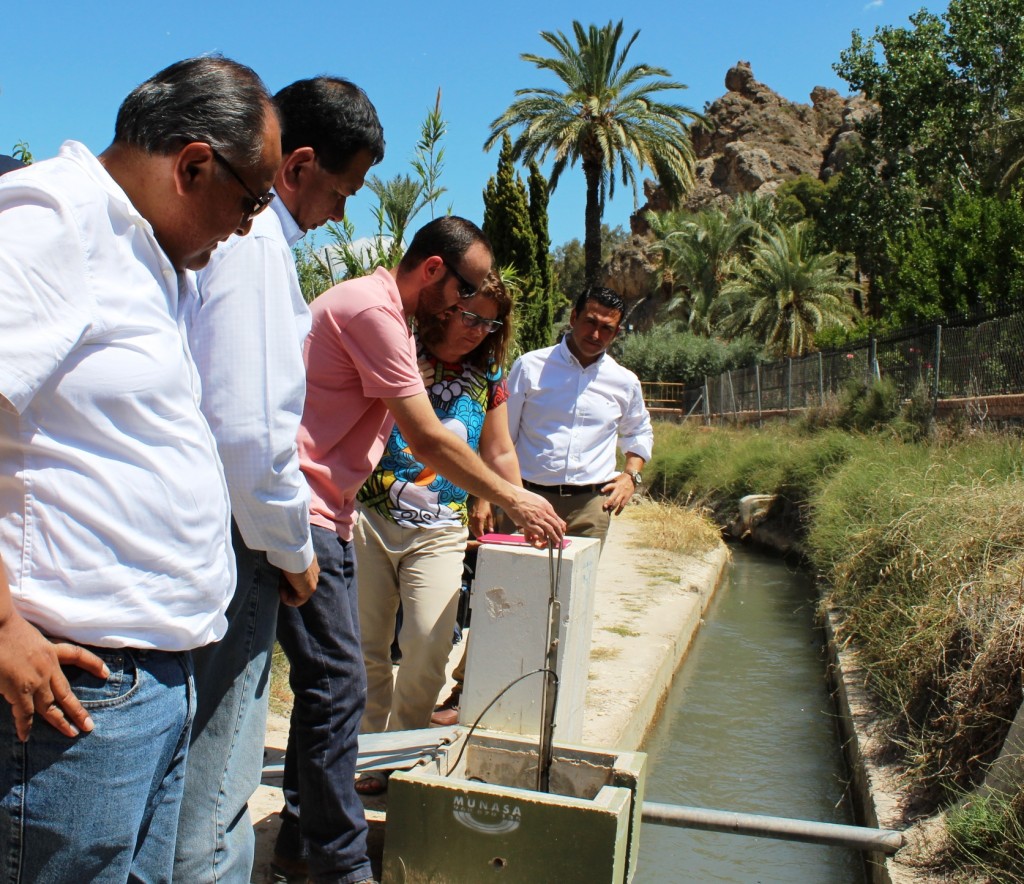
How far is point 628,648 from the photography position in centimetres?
708

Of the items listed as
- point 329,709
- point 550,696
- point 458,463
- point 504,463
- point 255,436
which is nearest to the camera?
point 255,436

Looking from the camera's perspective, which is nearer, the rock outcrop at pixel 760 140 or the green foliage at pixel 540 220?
the green foliage at pixel 540 220

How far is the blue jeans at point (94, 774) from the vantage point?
1459 mm

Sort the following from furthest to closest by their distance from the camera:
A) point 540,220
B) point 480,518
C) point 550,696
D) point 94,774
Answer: point 540,220 < point 480,518 < point 550,696 < point 94,774

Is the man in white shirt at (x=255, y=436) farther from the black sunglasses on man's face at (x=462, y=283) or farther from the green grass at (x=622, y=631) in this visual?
the green grass at (x=622, y=631)

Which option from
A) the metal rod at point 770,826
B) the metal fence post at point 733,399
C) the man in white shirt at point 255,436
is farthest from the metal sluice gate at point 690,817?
the metal fence post at point 733,399

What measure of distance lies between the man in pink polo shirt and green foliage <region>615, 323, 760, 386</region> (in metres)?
40.1

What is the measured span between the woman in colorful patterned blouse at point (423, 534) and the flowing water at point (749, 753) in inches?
A: 66.8

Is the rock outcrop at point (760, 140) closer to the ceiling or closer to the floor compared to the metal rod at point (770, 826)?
closer to the ceiling

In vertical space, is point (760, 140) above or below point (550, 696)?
above

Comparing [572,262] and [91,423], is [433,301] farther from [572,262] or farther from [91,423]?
[572,262]

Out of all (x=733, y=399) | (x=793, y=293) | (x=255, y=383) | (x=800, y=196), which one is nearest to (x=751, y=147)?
(x=800, y=196)

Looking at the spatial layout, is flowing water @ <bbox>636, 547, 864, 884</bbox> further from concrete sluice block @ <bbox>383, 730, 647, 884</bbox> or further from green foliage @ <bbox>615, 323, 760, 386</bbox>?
green foliage @ <bbox>615, 323, 760, 386</bbox>

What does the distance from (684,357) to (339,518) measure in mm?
42104
